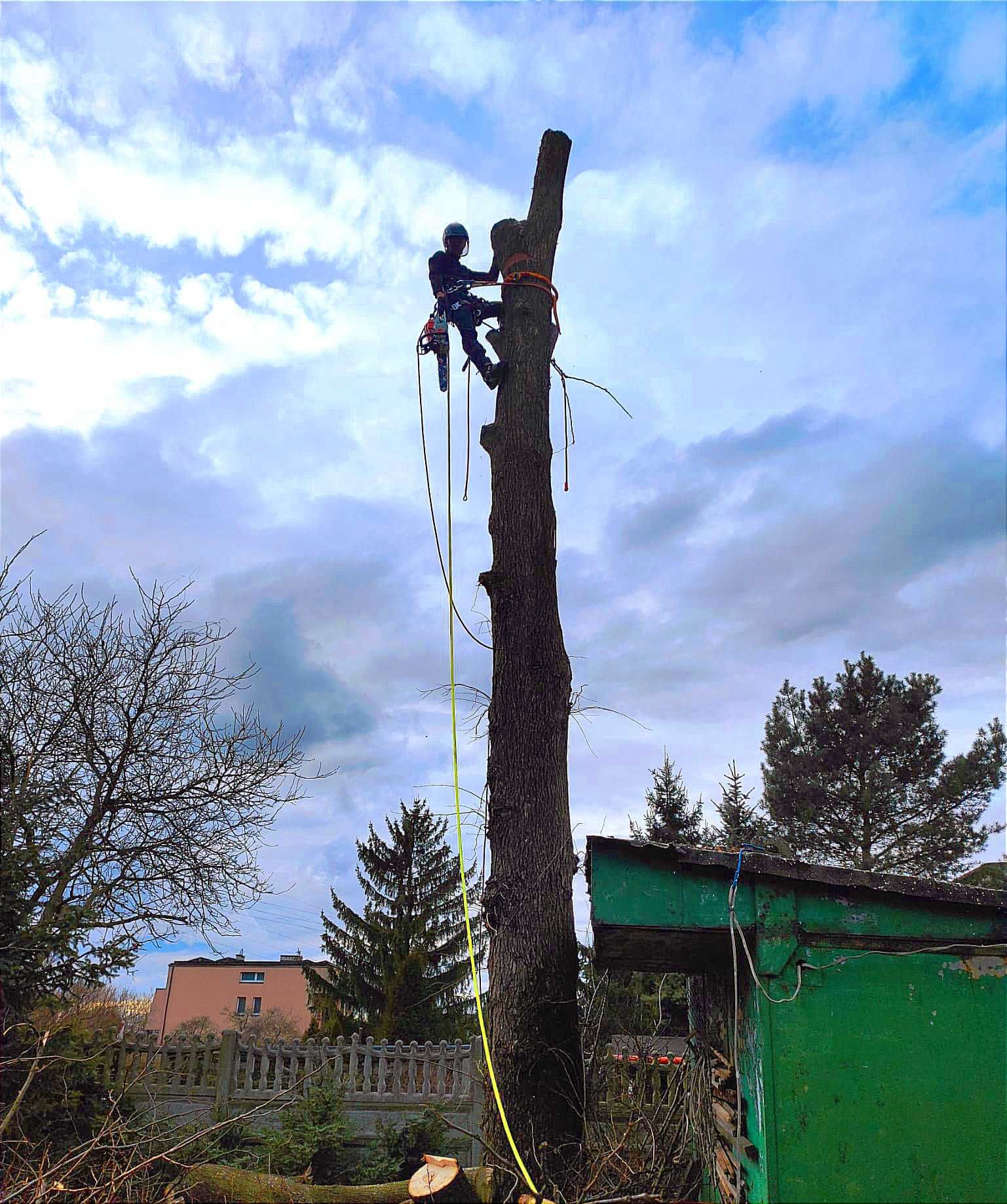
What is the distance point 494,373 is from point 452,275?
40.1 inches

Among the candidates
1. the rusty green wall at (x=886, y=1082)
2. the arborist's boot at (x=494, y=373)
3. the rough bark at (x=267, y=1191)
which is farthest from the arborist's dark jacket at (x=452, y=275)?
the rough bark at (x=267, y=1191)

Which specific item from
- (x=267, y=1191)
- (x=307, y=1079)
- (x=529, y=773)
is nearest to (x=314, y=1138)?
(x=307, y=1079)

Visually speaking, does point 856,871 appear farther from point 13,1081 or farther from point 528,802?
point 13,1081

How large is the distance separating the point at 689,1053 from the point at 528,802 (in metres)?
2.22

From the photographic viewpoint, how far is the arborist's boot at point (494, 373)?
5.37 metres

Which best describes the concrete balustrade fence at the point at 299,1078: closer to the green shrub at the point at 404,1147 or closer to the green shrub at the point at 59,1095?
the green shrub at the point at 404,1147

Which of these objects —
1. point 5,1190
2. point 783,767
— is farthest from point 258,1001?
point 5,1190

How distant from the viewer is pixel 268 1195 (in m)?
7.12

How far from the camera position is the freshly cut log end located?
2646mm

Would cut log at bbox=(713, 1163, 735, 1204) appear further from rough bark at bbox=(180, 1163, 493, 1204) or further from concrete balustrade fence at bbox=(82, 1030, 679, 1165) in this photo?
concrete balustrade fence at bbox=(82, 1030, 679, 1165)

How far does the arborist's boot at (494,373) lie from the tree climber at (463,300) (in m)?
0.12

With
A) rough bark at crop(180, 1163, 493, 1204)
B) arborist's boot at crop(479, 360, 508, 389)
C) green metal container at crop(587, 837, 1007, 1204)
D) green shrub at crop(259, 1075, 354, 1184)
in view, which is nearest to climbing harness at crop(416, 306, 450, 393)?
arborist's boot at crop(479, 360, 508, 389)

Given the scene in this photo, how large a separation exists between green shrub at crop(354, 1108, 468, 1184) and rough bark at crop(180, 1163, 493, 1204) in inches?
115

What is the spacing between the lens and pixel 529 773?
426cm
